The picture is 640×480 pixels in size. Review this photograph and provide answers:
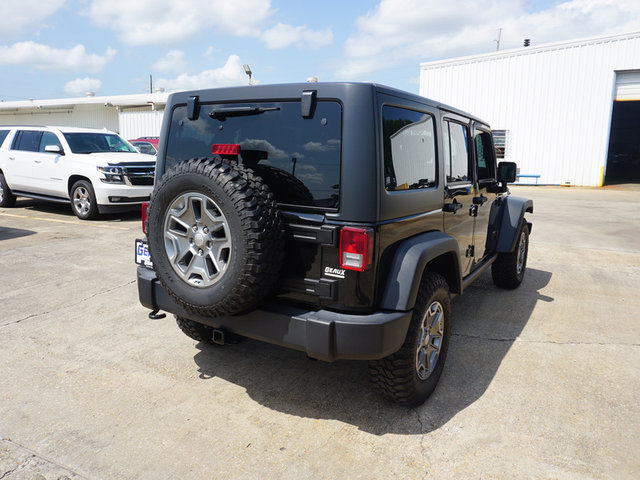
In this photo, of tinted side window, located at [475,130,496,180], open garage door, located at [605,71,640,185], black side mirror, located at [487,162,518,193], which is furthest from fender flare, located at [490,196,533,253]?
open garage door, located at [605,71,640,185]

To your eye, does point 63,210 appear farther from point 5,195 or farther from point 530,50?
point 530,50

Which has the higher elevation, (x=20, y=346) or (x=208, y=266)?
(x=208, y=266)

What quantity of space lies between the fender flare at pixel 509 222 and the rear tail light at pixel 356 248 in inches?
116

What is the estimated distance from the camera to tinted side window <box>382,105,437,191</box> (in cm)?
258

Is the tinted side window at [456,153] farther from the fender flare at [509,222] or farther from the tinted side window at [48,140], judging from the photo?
the tinted side window at [48,140]

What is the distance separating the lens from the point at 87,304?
4.54 metres

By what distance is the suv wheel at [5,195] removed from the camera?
10.7m

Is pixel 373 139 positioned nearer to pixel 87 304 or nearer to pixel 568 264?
pixel 87 304

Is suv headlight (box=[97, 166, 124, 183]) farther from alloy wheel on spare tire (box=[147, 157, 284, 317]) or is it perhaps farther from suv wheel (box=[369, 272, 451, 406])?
suv wheel (box=[369, 272, 451, 406])

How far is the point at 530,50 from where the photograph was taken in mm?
20125

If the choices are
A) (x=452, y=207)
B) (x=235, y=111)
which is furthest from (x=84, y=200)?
(x=452, y=207)

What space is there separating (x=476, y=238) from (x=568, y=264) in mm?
3290

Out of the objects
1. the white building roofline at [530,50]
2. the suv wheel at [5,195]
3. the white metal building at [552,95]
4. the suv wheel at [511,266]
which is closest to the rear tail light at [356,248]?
the suv wheel at [511,266]

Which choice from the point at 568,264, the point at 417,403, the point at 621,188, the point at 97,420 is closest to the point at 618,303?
the point at 568,264
